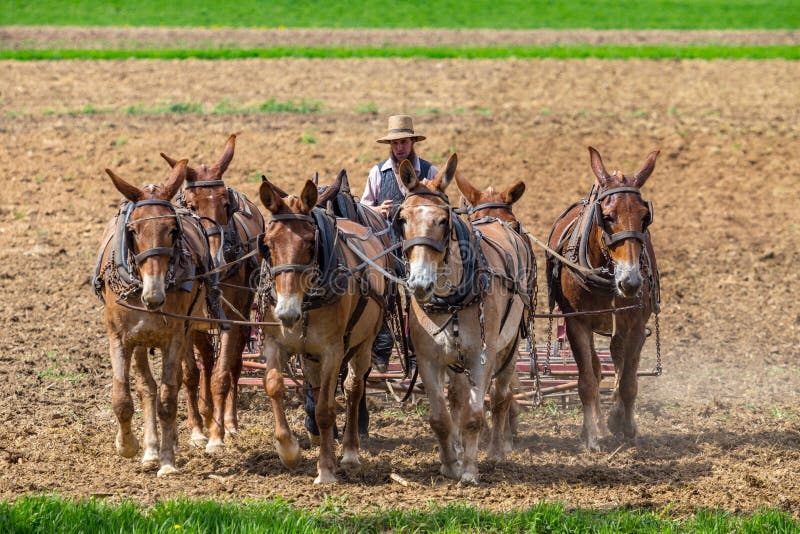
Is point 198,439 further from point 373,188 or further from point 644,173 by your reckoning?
point 644,173

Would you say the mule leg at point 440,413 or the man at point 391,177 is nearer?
the mule leg at point 440,413

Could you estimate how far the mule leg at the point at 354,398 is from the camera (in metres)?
7.84

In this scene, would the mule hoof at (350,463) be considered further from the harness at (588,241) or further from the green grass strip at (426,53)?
the green grass strip at (426,53)

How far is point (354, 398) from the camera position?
8.02 metres

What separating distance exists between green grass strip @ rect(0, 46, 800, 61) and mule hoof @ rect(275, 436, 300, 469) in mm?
21030

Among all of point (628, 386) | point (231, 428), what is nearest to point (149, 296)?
point (231, 428)

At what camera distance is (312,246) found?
276 inches

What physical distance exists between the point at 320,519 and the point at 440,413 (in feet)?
4.43

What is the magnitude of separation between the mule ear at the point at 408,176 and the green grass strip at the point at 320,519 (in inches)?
81.2

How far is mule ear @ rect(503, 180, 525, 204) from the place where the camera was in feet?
29.0

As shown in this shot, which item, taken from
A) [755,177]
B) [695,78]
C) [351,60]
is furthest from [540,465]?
[351,60]

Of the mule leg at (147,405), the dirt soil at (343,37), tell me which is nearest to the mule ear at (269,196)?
the mule leg at (147,405)

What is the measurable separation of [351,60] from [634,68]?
6.85m

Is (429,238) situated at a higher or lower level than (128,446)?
higher
